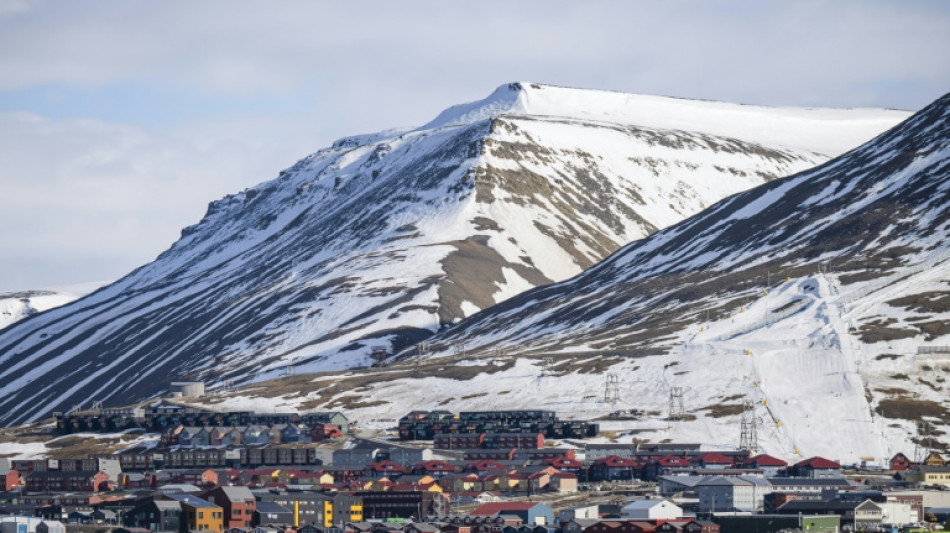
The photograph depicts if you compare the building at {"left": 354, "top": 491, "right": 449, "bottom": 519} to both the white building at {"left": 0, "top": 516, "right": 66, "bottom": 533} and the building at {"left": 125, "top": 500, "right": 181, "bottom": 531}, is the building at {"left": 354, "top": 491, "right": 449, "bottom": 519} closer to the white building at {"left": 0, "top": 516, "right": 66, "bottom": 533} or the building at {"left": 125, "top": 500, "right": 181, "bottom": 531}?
the building at {"left": 125, "top": 500, "right": 181, "bottom": 531}

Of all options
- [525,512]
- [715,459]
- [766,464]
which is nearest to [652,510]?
[525,512]

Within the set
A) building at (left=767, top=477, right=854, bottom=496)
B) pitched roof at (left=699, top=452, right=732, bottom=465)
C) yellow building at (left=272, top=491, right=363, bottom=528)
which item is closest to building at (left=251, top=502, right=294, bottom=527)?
yellow building at (left=272, top=491, right=363, bottom=528)

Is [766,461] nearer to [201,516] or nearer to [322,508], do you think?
[322,508]

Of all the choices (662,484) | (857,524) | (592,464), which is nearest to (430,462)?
(592,464)

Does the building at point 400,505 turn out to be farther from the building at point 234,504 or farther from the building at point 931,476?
the building at point 931,476

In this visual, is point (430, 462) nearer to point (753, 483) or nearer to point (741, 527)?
point (753, 483)

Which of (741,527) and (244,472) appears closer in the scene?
(741,527)

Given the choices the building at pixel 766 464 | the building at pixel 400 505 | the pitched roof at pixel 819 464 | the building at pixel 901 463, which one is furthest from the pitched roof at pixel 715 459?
the building at pixel 400 505
